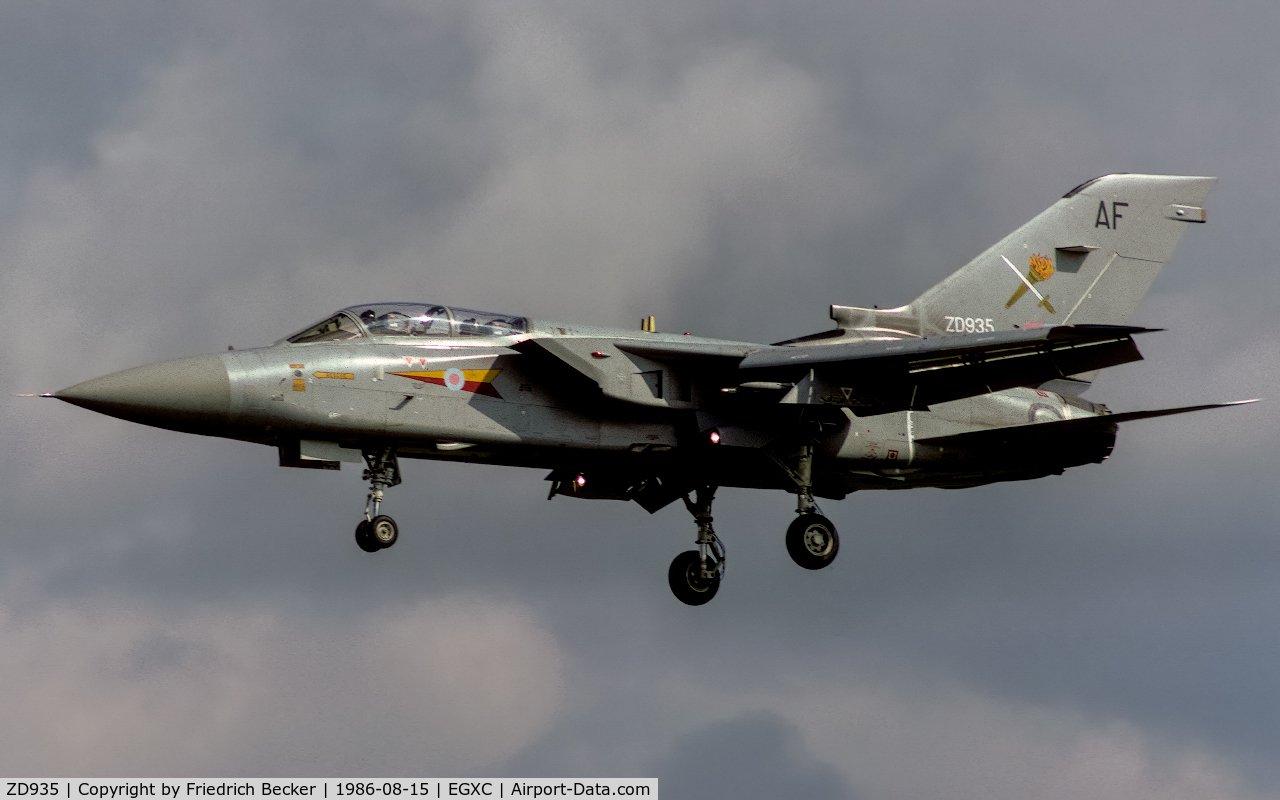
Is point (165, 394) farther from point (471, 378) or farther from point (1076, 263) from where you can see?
point (1076, 263)

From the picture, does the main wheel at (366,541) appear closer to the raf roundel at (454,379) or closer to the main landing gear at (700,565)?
the raf roundel at (454,379)

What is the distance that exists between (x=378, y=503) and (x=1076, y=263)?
1274cm

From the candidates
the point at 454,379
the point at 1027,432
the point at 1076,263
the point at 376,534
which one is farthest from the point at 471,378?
the point at 1076,263

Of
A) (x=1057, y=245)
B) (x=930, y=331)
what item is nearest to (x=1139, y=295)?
(x=1057, y=245)

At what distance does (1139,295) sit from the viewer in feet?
96.9

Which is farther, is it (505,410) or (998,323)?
(998,323)

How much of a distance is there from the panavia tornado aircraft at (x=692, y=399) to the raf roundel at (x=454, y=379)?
3 cm

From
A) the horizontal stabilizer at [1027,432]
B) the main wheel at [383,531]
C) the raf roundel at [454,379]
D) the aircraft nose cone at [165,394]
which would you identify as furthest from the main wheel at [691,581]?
the aircraft nose cone at [165,394]

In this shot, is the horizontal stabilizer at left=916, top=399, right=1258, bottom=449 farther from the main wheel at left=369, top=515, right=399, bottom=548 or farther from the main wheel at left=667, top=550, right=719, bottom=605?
the main wheel at left=369, top=515, right=399, bottom=548

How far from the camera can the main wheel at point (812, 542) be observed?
26.0m

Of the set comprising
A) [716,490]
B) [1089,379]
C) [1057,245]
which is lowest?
[716,490]

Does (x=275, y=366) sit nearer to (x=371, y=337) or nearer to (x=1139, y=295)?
(x=371, y=337)

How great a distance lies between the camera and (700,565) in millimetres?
28141

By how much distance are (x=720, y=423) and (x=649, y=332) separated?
187 cm
